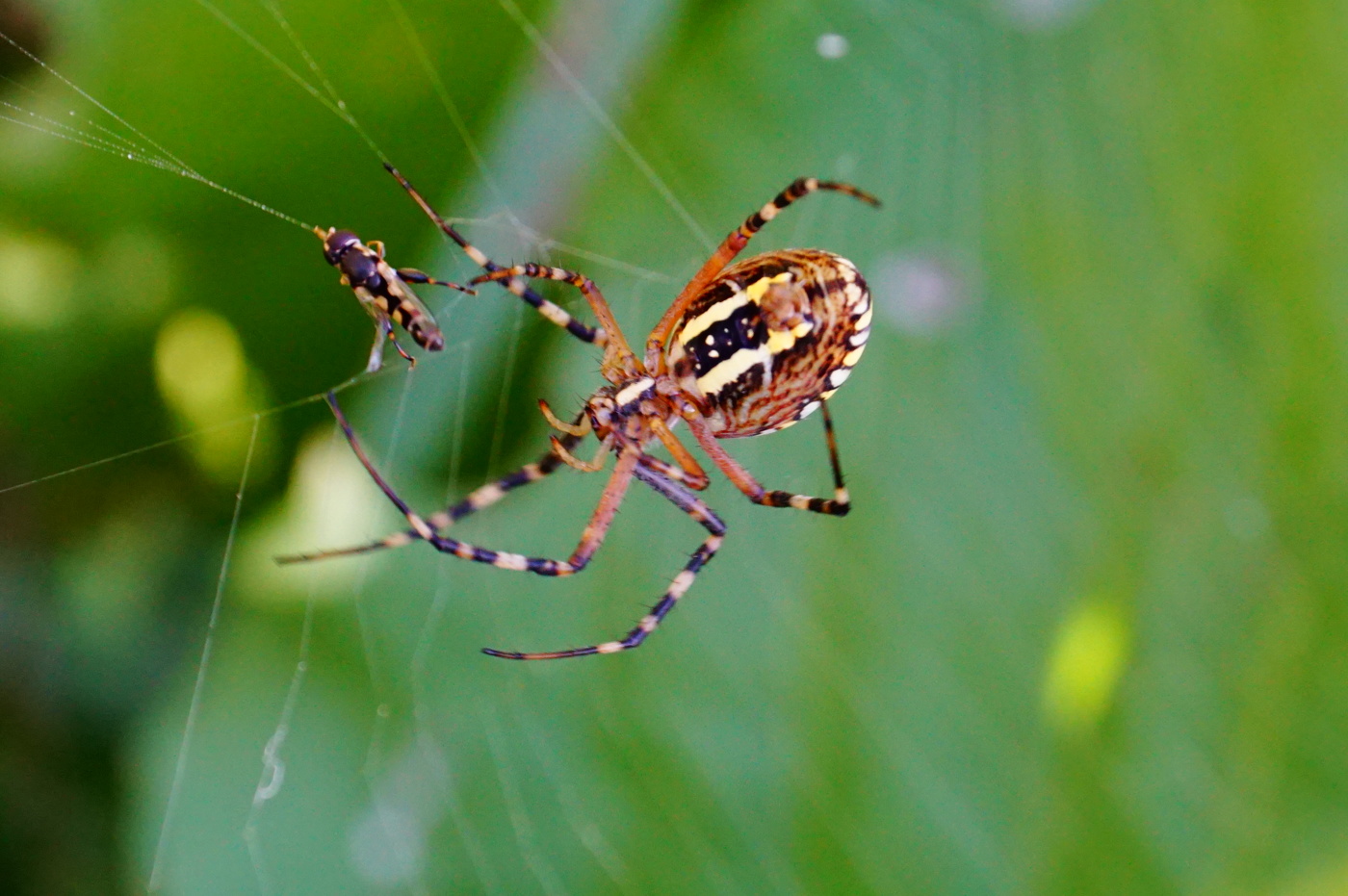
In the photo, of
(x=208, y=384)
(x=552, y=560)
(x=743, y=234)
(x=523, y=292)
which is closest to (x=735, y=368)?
(x=743, y=234)

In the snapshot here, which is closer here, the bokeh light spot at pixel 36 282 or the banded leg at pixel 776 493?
the bokeh light spot at pixel 36 282

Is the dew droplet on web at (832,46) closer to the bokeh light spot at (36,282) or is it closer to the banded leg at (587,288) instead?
the banded leg at (587,288)

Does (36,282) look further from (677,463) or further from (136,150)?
(677,463)

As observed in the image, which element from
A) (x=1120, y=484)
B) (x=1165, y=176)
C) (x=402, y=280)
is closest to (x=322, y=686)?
(x=402, y=280)

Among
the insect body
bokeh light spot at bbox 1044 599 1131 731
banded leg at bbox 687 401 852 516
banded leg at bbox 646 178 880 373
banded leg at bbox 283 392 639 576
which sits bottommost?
banded leg at bbox 283 392 639 576

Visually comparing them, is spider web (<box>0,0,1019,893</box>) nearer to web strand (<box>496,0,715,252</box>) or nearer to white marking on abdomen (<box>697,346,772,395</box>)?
web strand (<box>496,0,715,252</box>)

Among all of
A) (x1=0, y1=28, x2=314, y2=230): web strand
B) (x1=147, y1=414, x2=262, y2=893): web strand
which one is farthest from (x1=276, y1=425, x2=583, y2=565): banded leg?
(x1=0, y1=28, x2=314, y2=230): web strand

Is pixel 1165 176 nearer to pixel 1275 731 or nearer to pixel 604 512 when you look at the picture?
pixel 1275 731

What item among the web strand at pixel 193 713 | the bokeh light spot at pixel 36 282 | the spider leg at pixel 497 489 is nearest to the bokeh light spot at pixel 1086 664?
the spider leg at pixel 497 489
